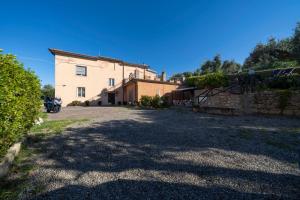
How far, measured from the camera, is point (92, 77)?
24.3m

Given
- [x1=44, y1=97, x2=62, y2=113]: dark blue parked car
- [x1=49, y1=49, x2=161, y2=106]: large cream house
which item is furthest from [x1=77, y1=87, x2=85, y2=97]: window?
[x1=44, y1=97, x2=62, y2=113]: dark blue parked car

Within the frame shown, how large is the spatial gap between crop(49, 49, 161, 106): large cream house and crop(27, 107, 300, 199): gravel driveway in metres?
19.3

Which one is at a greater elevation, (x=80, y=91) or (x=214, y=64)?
(x=214, y=64)

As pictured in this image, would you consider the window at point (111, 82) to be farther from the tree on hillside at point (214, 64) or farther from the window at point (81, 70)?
the tree on hillside at point (214, 64)

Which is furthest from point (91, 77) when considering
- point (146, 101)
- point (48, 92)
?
point (48, 92)

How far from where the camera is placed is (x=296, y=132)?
5.76 m

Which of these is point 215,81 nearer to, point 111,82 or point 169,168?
point 169,168

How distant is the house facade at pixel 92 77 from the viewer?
71.6 feet

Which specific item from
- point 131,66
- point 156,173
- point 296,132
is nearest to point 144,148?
point 156,173

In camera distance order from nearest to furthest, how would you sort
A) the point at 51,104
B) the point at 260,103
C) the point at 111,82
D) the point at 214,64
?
the point at 260,103 < the point at 51,104 < the point at 111,82 < the point at 214,64

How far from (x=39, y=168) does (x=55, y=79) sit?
70.2ft

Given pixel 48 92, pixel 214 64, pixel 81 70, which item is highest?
pixel 214 64

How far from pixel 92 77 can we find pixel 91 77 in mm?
148

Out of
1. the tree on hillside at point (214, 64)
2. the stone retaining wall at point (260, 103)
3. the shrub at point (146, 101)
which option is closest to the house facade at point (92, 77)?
the shrub at point (146, 101)
